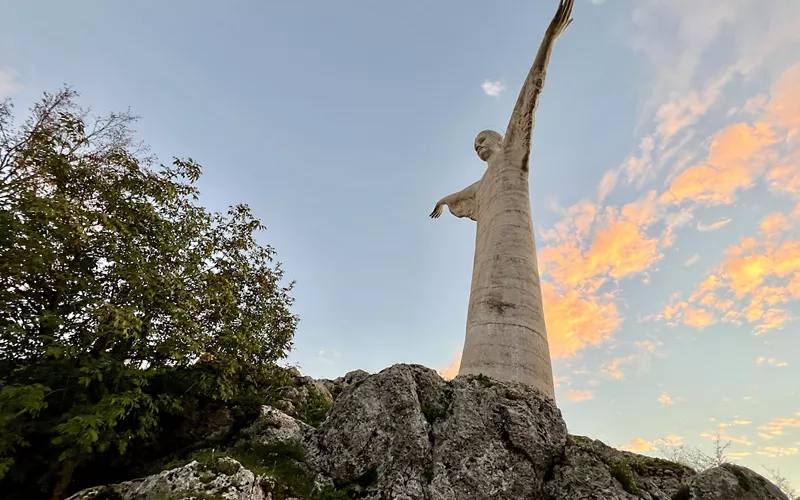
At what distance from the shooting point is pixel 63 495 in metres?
8.52

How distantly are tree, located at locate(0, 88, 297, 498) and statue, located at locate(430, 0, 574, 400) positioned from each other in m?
6.14

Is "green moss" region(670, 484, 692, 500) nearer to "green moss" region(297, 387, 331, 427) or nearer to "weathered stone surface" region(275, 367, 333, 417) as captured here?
"green moss" region(297, 387, 331, 427)

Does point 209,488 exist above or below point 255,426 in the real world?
below

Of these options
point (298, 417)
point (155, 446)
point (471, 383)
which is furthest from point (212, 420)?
point (471, 383)

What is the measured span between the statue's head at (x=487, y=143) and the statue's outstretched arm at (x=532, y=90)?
6.87ft

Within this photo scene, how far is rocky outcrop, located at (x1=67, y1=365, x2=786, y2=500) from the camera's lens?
7.36m

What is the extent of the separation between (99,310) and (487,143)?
48.2ft

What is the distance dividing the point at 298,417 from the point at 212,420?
7.54ft

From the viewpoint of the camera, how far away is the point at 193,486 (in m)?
6.70

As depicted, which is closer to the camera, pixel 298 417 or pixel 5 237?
pixel 5 237

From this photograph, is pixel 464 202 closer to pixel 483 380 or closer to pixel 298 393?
pixel 483 380

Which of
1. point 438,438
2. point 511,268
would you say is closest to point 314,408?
point 438,438

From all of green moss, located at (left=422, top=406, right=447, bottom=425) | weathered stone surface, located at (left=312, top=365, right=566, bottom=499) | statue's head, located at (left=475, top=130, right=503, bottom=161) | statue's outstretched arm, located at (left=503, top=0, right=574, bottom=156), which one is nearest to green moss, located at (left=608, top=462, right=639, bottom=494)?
weathered stone surface, located at (left=312, top=365, right=566, bottom=499)

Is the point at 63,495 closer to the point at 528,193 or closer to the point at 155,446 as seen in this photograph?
the point at 155,446
